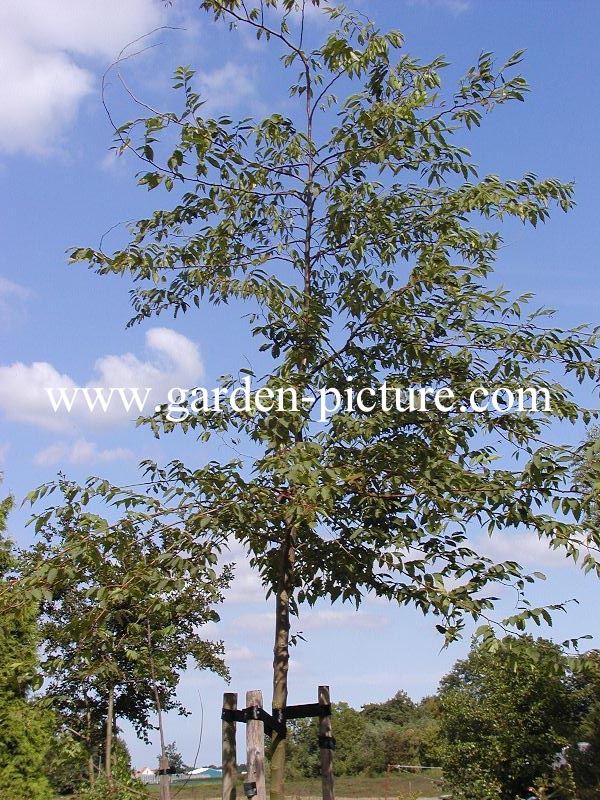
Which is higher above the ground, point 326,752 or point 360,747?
point 326,752

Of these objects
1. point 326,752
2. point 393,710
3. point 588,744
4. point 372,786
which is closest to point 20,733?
point 326,752

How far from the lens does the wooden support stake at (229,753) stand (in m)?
6.50

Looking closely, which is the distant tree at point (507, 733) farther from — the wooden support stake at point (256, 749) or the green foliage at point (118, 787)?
the wooden support stake at point (256, 749)

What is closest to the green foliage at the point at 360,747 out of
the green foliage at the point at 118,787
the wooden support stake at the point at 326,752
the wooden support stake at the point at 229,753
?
the green foliage at the point at 118,787

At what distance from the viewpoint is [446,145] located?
7.05m

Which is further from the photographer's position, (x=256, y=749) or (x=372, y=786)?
(x=372, y=786)

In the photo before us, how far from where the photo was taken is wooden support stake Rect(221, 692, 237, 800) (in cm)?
650

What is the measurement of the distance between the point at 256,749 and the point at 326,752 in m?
1.36

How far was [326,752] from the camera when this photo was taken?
7.25 m

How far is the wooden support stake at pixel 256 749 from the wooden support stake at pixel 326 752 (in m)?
1.11

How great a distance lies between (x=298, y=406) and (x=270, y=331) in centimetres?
109

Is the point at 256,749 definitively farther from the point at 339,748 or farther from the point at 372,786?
the point at 339,748

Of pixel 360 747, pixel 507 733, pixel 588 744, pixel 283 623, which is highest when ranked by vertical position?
pixel 283 623

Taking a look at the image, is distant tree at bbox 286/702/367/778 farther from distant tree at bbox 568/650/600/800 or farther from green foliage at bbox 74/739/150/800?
green foliage at bbox 74/739/150/800
